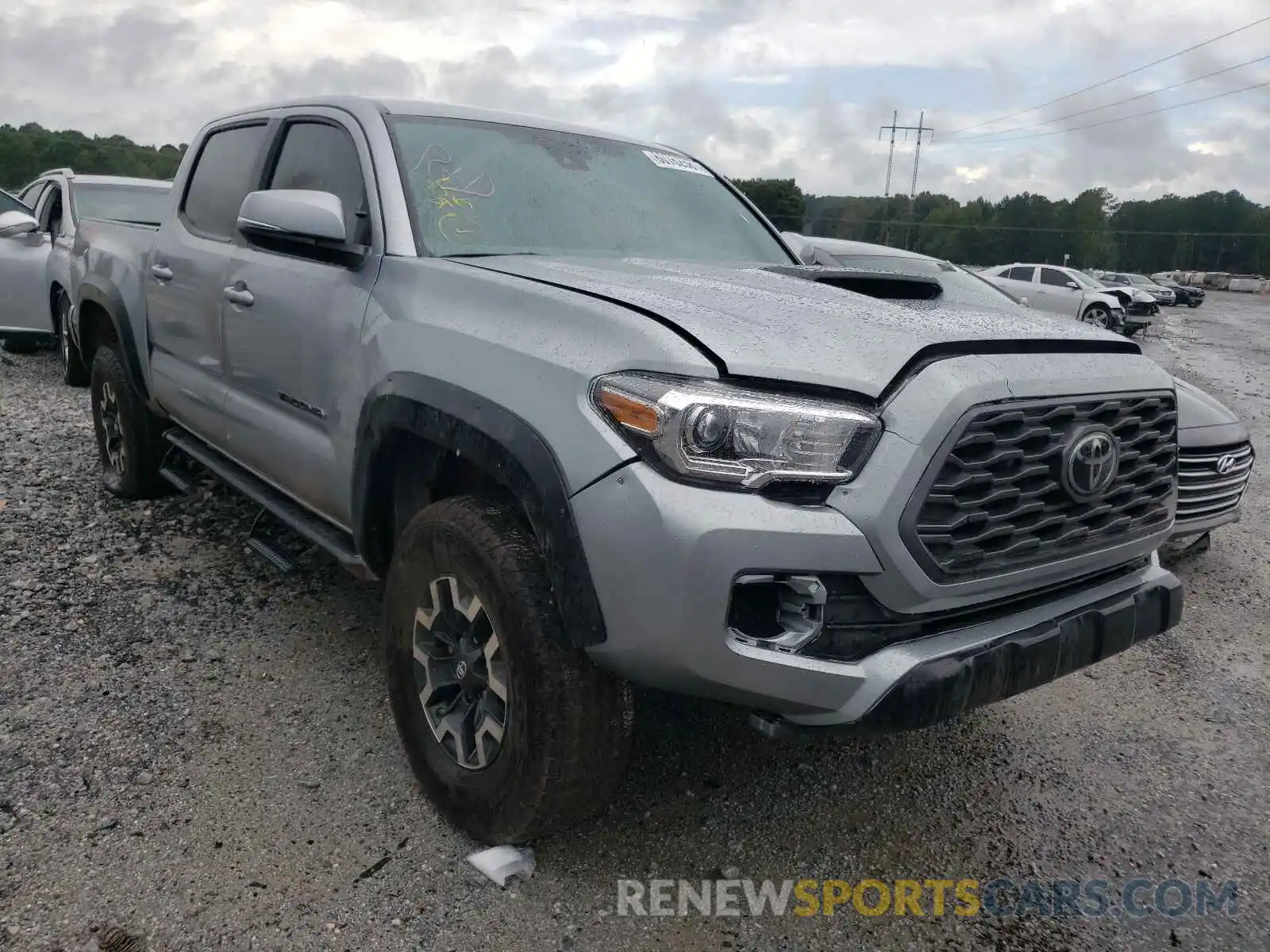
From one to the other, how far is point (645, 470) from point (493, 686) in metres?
0.71

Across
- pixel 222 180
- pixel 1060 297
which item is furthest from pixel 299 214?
pixel 1060 297

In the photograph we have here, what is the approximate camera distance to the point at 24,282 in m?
9.07

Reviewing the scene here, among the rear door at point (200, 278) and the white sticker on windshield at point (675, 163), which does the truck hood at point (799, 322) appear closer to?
the white sticker on windshield at point (675, 163)

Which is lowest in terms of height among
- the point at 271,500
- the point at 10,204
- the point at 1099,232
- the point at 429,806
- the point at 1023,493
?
the point at 429,806

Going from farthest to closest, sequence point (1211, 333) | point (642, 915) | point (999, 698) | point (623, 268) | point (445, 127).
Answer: point (1211, 333) → point (445, 127) → point (623, 268) → point (642, 915) → point (999, 698)

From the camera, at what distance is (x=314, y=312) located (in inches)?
118

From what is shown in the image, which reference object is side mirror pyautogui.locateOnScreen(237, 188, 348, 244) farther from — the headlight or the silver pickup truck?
the headlight

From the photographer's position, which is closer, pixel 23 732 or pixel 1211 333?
pixel 23 732

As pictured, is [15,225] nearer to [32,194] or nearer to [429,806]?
[32,194]

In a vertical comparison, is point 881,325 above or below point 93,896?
above

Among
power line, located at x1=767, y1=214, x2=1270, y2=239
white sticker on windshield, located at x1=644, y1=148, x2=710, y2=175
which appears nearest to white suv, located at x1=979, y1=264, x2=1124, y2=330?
white sticker on windshield, located at x1=644, y1=148, x2=710, y2=175

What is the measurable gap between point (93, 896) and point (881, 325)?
86.1 inches

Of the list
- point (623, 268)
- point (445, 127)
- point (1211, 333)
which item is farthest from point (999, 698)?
point (1211, 333)

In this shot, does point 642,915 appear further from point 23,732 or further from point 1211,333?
point 1211,333
